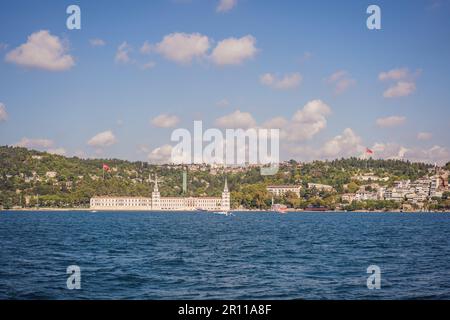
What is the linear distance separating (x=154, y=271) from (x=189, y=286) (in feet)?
17.4

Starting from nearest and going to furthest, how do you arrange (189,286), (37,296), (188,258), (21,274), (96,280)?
1. (37,296)
2. (189,286)
3. (96,280)
4. (21,274)
5. (188,258)

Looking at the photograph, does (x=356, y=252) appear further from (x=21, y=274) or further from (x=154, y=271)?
(x=21, y=274)

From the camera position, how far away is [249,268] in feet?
105

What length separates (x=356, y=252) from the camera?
4266 cm
